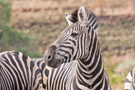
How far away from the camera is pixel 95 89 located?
455 cm

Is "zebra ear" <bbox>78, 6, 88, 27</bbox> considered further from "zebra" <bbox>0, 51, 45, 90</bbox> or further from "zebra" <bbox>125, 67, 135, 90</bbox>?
"zebra" <bbox>0, 51, 45, 90</bbox>

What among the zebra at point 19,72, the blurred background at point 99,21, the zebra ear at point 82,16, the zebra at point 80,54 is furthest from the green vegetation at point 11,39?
the zebra ear at point 82,16

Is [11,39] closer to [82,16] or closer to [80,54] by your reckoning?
[82,16]

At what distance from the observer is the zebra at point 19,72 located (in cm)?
494

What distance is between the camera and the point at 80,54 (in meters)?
4.25

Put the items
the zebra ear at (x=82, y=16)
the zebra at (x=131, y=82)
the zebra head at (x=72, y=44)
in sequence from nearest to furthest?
1. the zebra head at (x=72, y=44)
2. the zebra ear at (x=82, y=16)
3. the zebra at (x=131, y=82)

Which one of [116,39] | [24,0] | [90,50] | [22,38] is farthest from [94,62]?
[24,0]

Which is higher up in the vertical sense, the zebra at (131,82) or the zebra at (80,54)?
the zebra at (80,54)

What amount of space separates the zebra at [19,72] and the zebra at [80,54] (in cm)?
57

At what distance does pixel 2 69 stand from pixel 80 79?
1.10m

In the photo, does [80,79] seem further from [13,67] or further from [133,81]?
[13,67]

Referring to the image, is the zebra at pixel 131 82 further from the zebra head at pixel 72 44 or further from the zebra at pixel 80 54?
the zebra head at pixel 72 44

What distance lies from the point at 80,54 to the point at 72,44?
0.54 ft

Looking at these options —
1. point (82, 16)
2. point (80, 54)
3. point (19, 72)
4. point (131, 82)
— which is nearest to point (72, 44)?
point (80, 54)
